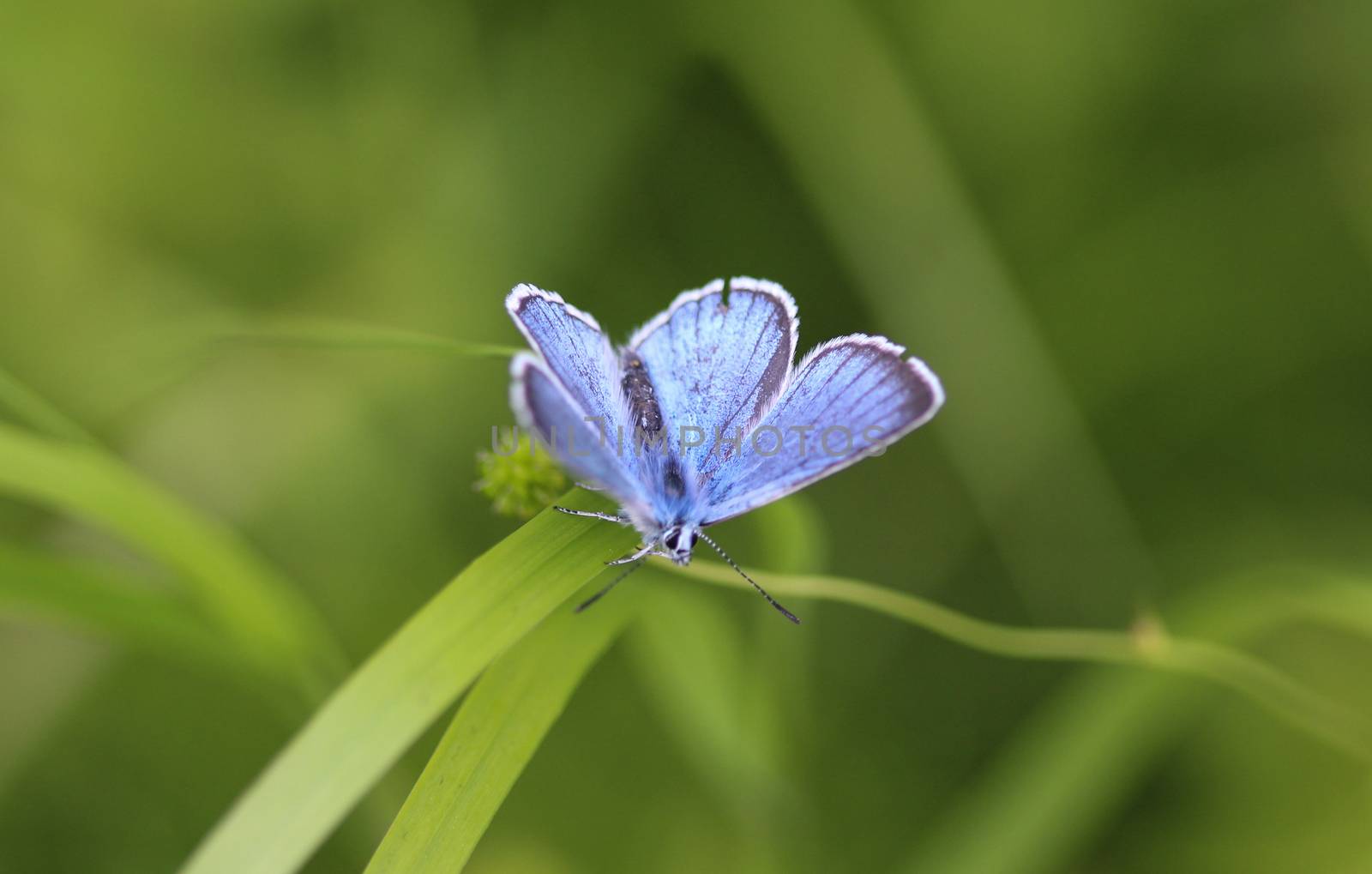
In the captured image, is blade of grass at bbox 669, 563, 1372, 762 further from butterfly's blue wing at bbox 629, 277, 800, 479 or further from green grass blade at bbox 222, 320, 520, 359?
green grass blade at bbox 222, 320, 520, 359

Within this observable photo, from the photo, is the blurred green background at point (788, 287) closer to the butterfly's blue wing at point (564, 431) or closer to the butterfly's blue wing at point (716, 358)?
the butterfly's blue wing at point (716, 358)

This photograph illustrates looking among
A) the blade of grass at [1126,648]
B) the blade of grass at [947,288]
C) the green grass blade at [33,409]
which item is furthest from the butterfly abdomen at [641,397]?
the blade of grass at [947,288]

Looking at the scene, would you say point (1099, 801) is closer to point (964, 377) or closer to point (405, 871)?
point (964, 377)

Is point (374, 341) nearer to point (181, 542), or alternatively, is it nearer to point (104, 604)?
point (181, 542)

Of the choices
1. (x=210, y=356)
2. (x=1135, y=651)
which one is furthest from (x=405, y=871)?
(x=210, y=356)

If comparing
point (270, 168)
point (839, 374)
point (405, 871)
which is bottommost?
point (405, 871)

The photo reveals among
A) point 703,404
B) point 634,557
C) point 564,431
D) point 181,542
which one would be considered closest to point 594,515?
point 634,557
